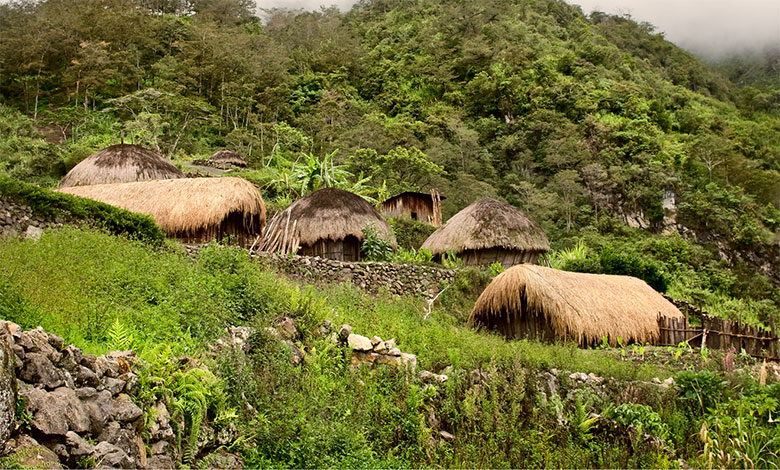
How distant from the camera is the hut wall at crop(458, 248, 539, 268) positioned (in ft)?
63.1

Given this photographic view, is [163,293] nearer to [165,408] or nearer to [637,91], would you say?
[165,408]

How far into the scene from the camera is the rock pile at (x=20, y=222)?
10.4 metres

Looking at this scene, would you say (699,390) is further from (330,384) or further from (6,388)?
(6,388)

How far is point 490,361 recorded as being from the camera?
8.12 m

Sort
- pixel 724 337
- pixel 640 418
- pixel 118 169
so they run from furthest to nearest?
1. pixel 118 169
2. pixel 724 337
3. pixel 640 418

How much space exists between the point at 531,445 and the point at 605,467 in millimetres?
907

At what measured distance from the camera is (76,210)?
11148mm

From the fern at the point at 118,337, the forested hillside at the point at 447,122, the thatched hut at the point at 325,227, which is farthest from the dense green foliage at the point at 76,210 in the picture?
the forested hillside at the point at 447,122

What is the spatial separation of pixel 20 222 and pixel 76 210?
914 millimetres

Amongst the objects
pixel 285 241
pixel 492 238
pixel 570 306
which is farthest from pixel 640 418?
pixel 492 238

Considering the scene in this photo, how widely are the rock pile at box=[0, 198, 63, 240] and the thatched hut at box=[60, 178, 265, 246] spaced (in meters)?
4.19

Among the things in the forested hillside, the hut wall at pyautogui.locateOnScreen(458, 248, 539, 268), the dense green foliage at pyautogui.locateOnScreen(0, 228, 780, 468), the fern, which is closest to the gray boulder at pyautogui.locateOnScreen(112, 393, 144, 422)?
the dense green foliage at pyautogui.locateOnScreen(0, 228, 780, 468)

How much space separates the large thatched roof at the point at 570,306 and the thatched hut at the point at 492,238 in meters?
5.44

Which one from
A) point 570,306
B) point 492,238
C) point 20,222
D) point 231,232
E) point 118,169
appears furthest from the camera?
point 118,169
